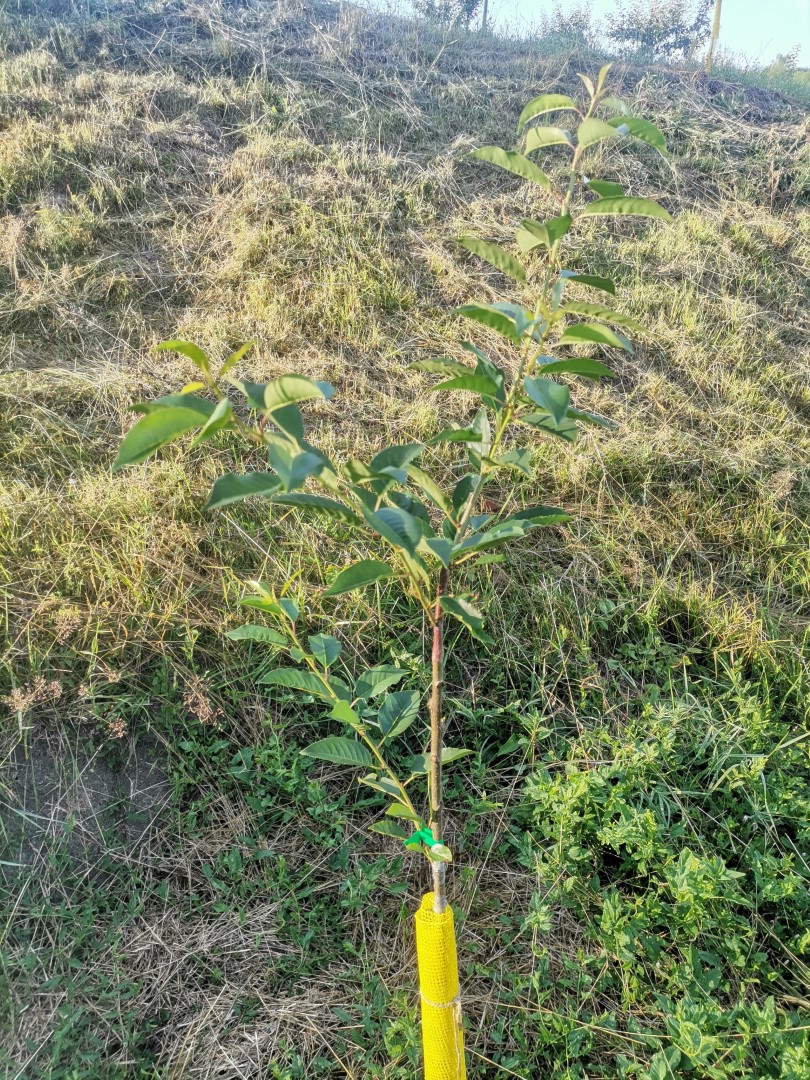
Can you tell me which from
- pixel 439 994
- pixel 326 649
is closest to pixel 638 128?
pixel 326 649

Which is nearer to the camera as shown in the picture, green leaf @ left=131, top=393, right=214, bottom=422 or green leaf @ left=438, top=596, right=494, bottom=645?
green leaf @ left=131, top=393, right=214, bottom=422

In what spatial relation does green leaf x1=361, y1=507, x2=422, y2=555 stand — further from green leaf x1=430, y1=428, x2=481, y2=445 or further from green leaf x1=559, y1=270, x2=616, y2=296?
green leaf x1=559, y1=270, x2=616, y2=296

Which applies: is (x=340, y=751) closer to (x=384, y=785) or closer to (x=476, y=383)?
(x=384, y=785)

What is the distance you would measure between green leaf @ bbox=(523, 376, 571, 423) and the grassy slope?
1.22 metres

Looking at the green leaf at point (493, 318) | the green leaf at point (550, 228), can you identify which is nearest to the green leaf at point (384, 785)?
the green leaf at point (493, 318)

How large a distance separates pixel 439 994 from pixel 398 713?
0.49 meters

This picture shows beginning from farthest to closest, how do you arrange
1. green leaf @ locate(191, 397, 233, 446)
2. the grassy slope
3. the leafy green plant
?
the grassy slope < the leafy green plant < green leaf @ locate(191, 397, 233, 446)

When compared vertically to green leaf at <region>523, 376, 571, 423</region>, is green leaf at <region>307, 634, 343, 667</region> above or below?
below

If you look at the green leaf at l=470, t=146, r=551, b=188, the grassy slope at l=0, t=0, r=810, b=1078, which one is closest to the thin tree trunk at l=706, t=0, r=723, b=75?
the grassy slope at l=0, t=0, r=810, b=1078

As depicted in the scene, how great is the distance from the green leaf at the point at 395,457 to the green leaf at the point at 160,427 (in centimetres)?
25

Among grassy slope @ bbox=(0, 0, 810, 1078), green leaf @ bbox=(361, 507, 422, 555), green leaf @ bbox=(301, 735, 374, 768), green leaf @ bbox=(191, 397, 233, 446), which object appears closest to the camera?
green leaf @ bbox=(191, 397, 233, 446)

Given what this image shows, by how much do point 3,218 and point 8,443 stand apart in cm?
186

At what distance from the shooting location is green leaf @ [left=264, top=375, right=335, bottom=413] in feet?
2.73

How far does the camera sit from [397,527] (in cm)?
95
